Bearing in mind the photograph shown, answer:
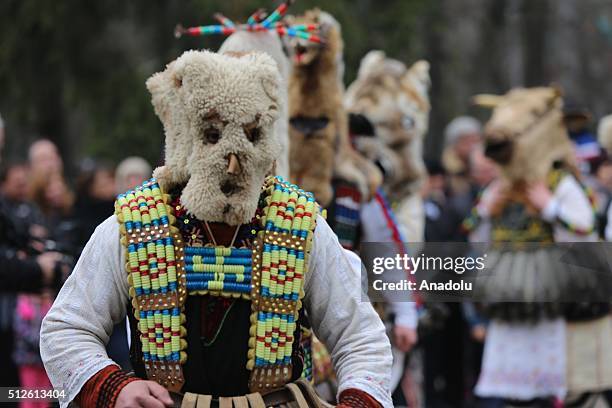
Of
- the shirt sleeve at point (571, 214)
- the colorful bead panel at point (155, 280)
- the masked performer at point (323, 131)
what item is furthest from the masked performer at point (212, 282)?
the shirt sleeve at point (571, 214)

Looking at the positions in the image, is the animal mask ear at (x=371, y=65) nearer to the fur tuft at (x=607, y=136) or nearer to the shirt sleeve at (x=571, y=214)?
the shirt sleeve at (x=571, y=214)

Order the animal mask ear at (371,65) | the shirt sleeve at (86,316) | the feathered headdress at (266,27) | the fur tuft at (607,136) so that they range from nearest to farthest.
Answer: the shirt sleeve at (86,316), the feathered headdress at (266,27), the animal mask ear at (371,65), the fur tuft at (607,136)

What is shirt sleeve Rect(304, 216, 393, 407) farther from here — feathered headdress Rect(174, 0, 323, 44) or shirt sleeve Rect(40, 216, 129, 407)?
feathered headdress Rect(174, 0, 323, 44)

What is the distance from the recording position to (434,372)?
9.89 meters

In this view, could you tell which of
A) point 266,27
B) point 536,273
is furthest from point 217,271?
point 536,273

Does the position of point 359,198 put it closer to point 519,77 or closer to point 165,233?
point 165,233

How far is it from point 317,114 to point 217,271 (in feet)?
8.20

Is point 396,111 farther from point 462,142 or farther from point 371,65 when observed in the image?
point 462,142

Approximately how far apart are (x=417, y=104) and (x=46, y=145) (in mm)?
2655

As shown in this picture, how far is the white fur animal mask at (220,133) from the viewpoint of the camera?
329 cm

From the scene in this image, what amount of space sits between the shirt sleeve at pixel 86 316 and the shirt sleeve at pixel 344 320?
0.55 m

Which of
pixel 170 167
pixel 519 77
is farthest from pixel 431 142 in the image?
A: pixel 170 167

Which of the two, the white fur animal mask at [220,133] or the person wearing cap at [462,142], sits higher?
the person wearing cap at [462,142]

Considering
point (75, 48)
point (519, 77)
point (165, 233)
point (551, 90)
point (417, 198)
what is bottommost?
point (165, 233)
